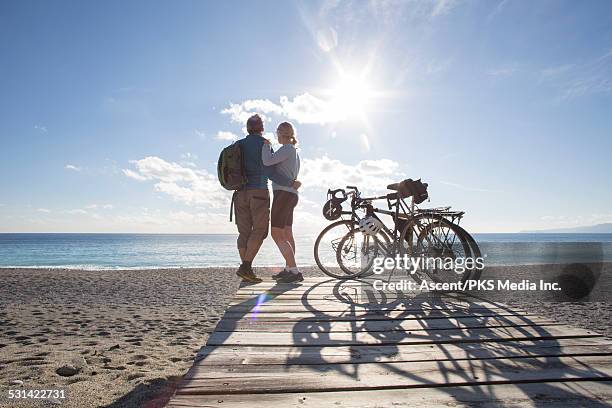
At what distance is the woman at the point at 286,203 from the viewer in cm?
594

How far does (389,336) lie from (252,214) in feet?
10.9

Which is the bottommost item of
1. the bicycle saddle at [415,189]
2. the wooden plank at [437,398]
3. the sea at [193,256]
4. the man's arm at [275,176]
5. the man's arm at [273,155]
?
the sea at [193,256]

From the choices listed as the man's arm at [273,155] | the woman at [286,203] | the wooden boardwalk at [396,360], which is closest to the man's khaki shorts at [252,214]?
the woman at [286,203]

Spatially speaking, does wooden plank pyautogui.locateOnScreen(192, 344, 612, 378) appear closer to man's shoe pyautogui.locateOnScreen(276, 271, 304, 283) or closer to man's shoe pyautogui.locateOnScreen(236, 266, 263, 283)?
man's shoe pyautogui.locateOnScreen(236, 266, 263, 283)

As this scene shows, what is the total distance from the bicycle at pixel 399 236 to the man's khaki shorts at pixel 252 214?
1.34 metres

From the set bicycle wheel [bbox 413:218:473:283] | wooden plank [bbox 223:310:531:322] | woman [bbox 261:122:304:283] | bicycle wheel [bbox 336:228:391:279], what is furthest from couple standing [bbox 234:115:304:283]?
bicycle wheel [bbox 413:218:473:283]

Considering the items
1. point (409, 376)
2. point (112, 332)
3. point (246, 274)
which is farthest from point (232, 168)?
point (112, 332)

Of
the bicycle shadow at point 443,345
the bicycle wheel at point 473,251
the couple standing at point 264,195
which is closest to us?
the bicycle shadow at point 443,345

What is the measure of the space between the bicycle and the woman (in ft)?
2.71

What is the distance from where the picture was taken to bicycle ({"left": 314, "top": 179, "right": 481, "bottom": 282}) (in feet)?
16.7

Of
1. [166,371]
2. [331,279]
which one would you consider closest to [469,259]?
[331,279]

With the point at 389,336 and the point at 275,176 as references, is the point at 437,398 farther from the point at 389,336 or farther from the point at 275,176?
the point at 275,176

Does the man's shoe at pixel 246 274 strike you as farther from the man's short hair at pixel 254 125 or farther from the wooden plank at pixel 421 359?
the wooden plank at pixel 421 359

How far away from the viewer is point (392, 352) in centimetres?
262
